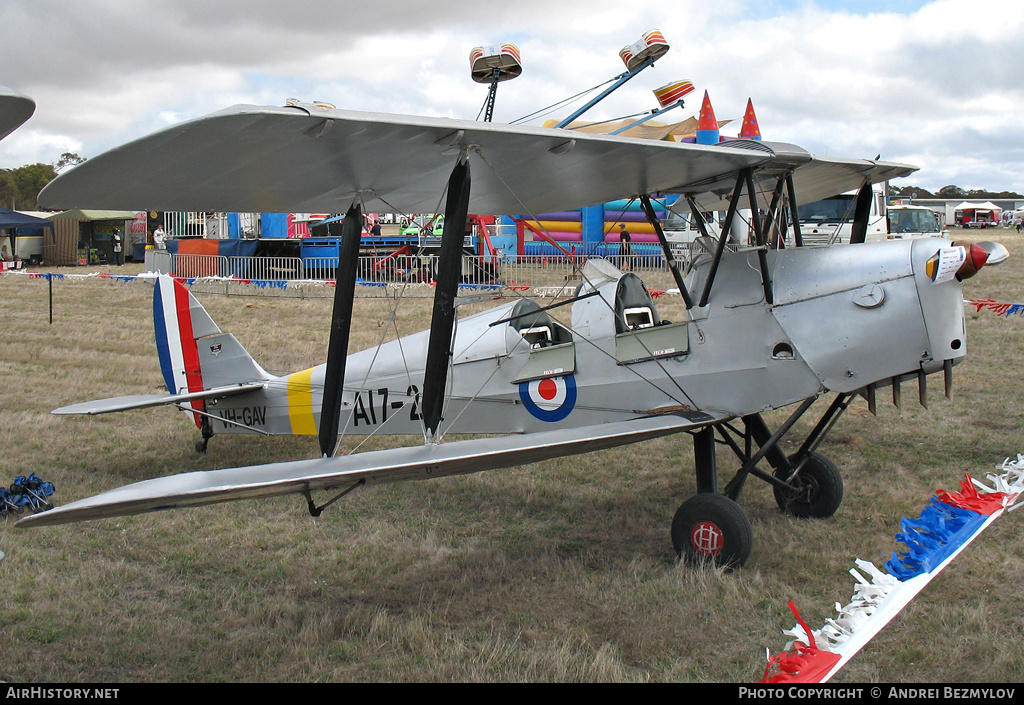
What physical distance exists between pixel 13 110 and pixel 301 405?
424 centimetres

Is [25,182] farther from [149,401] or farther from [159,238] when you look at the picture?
[149,401]

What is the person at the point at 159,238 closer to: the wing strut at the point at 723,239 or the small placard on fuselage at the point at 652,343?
the small placard on fuselage at the point at 652,343

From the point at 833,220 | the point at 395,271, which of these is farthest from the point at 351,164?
the point at 833,220

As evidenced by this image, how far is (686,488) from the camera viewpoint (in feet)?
20.5

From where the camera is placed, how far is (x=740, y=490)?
16.2 ft

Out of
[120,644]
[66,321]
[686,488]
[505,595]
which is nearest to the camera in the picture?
[120,644]

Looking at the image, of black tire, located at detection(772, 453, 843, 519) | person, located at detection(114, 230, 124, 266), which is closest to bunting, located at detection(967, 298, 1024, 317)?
black tire, located at detection(772, 453, 843, 519)

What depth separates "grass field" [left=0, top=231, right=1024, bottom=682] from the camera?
3.57 metres

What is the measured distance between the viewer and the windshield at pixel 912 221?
24062mm

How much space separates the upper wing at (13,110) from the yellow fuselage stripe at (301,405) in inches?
161
